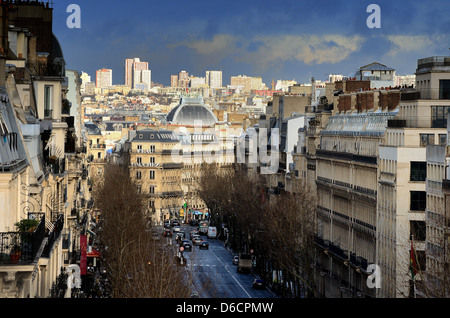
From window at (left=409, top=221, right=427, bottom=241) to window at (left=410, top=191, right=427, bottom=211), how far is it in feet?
2.62

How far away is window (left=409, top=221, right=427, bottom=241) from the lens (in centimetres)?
5521

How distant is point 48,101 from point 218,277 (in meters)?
45.7

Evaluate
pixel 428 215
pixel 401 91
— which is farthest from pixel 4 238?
pixel 401 91

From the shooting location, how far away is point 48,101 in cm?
5119

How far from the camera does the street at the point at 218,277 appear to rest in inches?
3098

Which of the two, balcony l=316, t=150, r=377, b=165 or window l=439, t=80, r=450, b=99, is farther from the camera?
balcony l=316, t=150, r=377, b=165

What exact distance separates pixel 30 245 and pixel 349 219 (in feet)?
156

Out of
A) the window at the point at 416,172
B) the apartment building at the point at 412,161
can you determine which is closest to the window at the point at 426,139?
the apartment building at the point at 412,161

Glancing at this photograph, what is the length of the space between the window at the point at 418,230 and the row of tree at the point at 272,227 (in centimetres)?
957

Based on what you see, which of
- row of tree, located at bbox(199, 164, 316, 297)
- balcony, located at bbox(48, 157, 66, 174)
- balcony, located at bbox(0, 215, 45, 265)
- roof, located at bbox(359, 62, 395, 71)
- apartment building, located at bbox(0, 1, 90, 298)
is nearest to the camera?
balcony, located at bbox(0, 215, 45, 265)

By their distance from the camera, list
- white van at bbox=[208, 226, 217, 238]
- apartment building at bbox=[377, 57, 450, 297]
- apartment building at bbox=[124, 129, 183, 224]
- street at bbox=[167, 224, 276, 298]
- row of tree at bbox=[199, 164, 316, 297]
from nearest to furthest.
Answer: apartment building at bbox=[377, 57, 450, 297]
row of tree at bbox=[199, 164, 316, 297]
street at bbox=[167, 224, 276, 298]
white van at bbox=[208, 226, 217, 238]
apartment building at bbox=[124, 129, 183, 224]

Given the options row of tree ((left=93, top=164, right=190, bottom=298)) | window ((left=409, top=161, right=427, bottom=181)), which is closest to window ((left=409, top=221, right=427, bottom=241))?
window ((left=409, top=161, right=427, bottom=181))

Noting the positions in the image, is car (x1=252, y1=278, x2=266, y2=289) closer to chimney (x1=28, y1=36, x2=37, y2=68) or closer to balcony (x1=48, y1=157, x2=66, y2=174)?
balcony (x1=48, y1=157, x2=66, y2=174)

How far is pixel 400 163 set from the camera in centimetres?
5769
